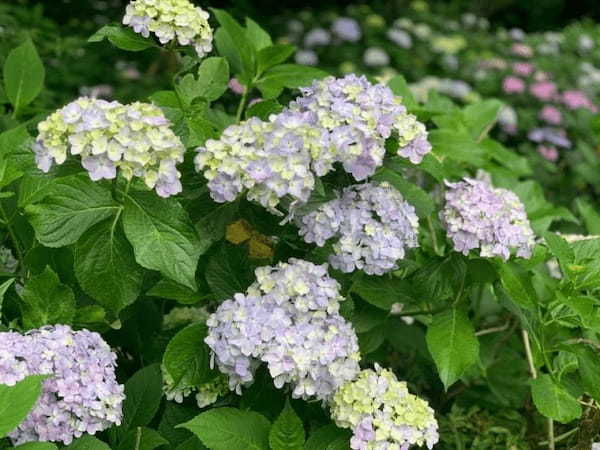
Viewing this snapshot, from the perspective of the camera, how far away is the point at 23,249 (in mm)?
1851

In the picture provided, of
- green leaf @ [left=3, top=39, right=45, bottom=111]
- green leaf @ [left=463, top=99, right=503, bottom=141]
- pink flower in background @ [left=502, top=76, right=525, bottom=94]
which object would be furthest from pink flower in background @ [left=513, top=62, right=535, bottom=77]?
green leaf @ [left=3, top=39, right=45, bottom=111]

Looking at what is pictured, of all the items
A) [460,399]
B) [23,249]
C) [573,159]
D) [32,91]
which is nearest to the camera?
[23,249]

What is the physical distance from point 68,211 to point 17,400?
0.34 m

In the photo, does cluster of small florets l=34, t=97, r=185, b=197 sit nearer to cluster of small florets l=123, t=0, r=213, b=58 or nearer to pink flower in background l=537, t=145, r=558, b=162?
cluster of small florets l=123, t=0, r=213, b=58

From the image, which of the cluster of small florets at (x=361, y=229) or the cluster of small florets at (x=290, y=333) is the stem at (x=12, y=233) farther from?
the cluster of small florets at (x=361, y=229)

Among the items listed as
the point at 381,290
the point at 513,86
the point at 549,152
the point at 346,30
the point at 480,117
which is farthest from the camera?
the point at 346,30

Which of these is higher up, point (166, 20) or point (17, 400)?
point (166, 20)

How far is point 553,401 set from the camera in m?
1.70

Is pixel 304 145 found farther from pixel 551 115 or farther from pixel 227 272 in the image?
pixel 551 115

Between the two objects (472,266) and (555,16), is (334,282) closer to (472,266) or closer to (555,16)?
(472,266)

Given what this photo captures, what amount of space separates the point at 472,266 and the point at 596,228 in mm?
677

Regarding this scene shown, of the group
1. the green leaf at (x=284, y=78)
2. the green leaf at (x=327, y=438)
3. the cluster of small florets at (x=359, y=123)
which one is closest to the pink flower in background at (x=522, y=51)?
the green leaf at (x=284, y=78)

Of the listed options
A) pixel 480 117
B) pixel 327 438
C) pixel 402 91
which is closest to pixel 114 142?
pixel 327 438

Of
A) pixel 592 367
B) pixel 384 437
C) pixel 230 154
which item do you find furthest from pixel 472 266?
pixel 230 154
